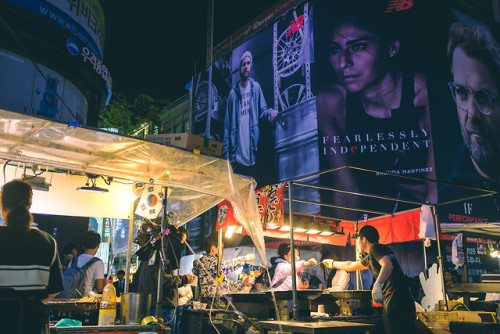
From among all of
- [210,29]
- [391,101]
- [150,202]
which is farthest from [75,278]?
[210,29]

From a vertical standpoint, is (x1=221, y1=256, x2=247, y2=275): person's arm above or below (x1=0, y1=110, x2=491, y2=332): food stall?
below

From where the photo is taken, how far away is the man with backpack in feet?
21.4

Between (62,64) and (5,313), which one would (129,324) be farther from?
(62,64)

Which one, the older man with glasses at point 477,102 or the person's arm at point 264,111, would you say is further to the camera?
the person's arm at point 264,111

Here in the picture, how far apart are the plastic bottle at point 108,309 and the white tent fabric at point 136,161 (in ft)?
6.04

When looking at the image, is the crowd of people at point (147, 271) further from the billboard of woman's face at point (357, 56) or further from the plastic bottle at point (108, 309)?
the billboard of woman's face at point (357, 56)

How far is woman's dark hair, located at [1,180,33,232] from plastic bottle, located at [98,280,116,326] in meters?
2.42

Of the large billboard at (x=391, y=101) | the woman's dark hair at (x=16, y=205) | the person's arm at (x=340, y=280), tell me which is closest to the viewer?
→ the woman's dark hair at (x=16, y=205)

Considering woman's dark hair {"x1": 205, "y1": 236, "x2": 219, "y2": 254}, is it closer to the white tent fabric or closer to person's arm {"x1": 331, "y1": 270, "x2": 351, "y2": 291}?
the white tent fabric

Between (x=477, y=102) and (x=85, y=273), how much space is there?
55.6ft

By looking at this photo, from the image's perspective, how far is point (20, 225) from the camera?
321cm

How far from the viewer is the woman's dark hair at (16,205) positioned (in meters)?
3.20

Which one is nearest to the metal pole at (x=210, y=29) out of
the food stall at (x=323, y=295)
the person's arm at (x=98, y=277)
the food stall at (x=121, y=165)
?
the food stall at (x=323, y=295)

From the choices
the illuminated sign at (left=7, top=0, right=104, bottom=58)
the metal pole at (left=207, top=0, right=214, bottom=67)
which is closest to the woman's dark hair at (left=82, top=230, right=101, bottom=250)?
the illuminated sign at (left=7, top=0, right=104, bottom=58)
